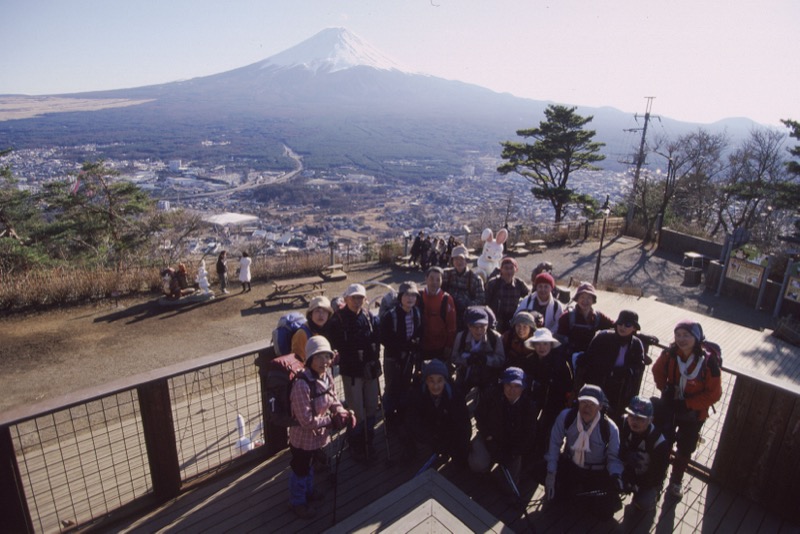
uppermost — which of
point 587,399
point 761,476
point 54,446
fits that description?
point 587,399

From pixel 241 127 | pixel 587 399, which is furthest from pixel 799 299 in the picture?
pixel 241 127

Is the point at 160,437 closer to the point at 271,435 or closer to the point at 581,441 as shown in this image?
the point at 271,435

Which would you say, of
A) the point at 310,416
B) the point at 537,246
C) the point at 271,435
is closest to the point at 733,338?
the point at 537,246

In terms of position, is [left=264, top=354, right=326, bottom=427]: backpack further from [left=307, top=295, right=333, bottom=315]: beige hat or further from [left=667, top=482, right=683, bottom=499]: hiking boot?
[left=667, top=482, right=683, bottom=499]: hiking boot

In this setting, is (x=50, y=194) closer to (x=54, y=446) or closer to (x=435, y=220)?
(x=54, y=446)

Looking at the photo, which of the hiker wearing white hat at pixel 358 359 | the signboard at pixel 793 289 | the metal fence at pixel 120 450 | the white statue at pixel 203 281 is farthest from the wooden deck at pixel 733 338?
the white statue at pixel 203 281

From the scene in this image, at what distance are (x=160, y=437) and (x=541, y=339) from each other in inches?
112

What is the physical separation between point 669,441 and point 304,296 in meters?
9.70

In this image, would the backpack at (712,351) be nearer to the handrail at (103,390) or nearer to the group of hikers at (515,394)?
the group of hikers at (515,394)

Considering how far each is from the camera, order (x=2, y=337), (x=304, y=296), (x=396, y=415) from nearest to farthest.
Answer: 1. (x=396, y=415)
2. (x=2, y=337)
3. (x=304, y=296)

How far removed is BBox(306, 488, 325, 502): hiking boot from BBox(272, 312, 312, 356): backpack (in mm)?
1024

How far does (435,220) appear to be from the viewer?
59.0 metres

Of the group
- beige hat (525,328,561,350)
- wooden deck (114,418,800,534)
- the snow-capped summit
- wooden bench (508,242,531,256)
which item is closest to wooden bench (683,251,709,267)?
wooden bench (508,242,531,256)

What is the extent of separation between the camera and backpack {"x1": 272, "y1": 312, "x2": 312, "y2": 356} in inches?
132
